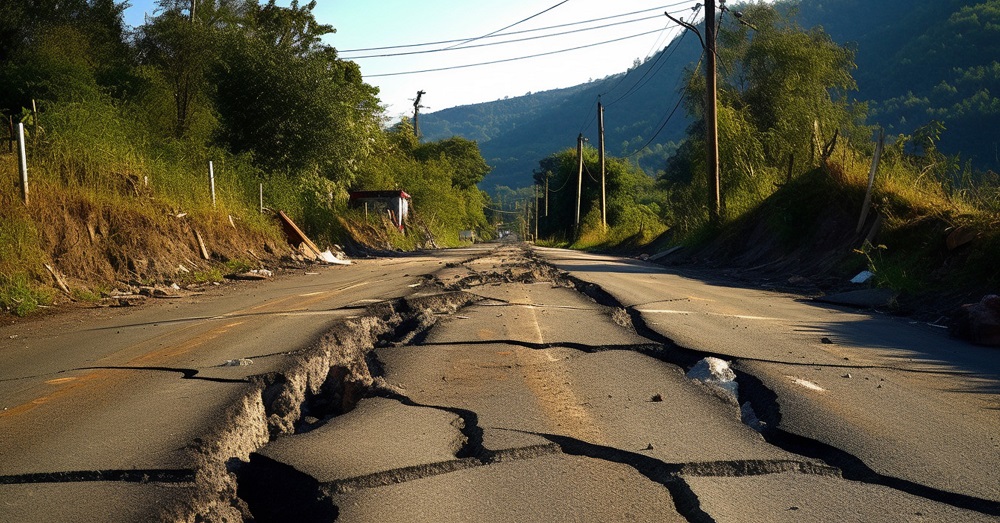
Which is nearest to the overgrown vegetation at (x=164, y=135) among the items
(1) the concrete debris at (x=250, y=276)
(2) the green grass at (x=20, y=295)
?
(2) the green grass at (x=20, y=295)

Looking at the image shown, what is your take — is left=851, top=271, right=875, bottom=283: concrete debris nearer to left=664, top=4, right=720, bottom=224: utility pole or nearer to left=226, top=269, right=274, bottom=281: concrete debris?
left=226, top=269, right=274, bottom=281: concrete debris

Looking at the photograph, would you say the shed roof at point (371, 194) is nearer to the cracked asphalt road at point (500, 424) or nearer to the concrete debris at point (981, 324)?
the cracked asphalt road at point (500, 424)

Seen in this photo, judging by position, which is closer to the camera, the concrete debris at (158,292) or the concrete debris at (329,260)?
the concrete debris at (158,292)

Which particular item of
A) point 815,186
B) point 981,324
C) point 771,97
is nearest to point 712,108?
point 815,186

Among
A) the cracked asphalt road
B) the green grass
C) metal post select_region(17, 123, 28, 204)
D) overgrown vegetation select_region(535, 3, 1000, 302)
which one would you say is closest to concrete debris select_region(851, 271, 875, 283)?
overgrown vegetation select_region(535, 3, 1000, 302)

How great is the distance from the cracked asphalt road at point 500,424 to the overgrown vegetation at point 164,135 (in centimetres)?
467

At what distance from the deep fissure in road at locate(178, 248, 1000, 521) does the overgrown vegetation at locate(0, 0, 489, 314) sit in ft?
19.0

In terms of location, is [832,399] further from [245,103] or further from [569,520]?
[245,103]

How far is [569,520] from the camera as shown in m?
2.74

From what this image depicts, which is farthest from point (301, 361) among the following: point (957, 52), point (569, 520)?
point (957, 52)

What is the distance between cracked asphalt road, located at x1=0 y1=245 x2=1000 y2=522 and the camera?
295 centimetres

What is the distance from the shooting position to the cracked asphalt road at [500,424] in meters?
2.95

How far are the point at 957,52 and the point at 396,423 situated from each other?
243ft

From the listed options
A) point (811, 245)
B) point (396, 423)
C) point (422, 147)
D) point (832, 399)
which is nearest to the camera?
point (396, 423)
